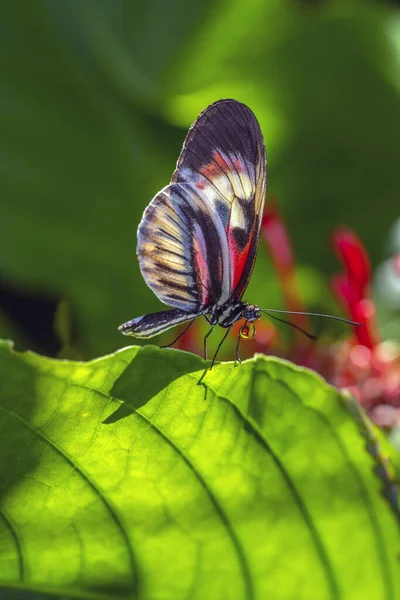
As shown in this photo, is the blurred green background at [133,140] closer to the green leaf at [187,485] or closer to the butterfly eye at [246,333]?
the butterfly eye at [246,333]

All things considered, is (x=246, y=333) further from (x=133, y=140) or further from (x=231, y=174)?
(x=133, y=140)

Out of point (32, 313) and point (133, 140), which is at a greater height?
point (133, 140)

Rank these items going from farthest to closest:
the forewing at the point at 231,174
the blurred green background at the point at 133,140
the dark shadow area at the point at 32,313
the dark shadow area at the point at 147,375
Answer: the blurred green background at the point at 133,140 < the dark shadow area at the point at 32,313 < the forewing at the point at 231,174 < the dark shadow area at the point at 147,375

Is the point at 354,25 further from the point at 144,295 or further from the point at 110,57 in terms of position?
the point at 144,295

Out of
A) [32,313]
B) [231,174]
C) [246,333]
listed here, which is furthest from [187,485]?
[32,313]

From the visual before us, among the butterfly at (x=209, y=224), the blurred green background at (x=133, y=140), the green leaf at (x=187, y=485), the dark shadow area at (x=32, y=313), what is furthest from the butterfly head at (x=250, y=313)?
the blurred green background at (x=133, y=140)

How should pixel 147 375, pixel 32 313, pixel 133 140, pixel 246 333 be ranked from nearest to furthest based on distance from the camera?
pixel 147 375
pixel 246 333
pixel 32 313
pixel 133 140
